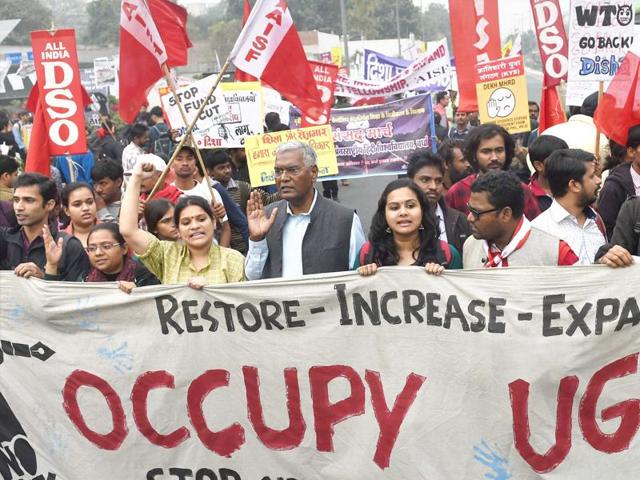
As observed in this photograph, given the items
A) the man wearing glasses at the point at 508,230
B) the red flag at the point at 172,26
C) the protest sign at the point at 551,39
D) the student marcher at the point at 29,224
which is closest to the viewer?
the man wearing glasses at the point at 508,230

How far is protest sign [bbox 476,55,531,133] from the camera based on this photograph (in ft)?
29.8

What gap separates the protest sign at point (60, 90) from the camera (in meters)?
8.05

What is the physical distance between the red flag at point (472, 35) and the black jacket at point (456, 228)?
12.5ft

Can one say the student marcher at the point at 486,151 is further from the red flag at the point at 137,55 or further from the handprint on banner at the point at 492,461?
the handprint on banner at the point at 492,461

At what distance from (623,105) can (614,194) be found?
0.88 m

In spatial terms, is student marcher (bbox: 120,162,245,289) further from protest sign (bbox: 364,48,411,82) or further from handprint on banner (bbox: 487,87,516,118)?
protest sign (bbox: 364,48,411,82)

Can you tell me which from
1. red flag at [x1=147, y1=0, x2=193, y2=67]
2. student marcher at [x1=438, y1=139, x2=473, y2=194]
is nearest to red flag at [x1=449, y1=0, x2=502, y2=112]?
student marcher at [x1=438, y1=139, x2=473, y2=194]

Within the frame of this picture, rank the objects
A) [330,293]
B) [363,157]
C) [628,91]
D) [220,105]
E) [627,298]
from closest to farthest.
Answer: [627,298] → [330,293] → [628,91] → [220,105] → [363,157]

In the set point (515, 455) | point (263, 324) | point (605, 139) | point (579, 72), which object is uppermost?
point (579, 72)

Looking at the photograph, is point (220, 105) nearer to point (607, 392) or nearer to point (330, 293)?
point (330, 293)

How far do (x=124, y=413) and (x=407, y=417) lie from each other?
1.28 meters

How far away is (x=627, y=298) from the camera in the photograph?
423 centimetres

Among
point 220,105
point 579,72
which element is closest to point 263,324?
point 579,72

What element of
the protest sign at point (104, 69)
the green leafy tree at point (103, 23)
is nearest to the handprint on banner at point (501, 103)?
the protest sign at point (104, 69)
